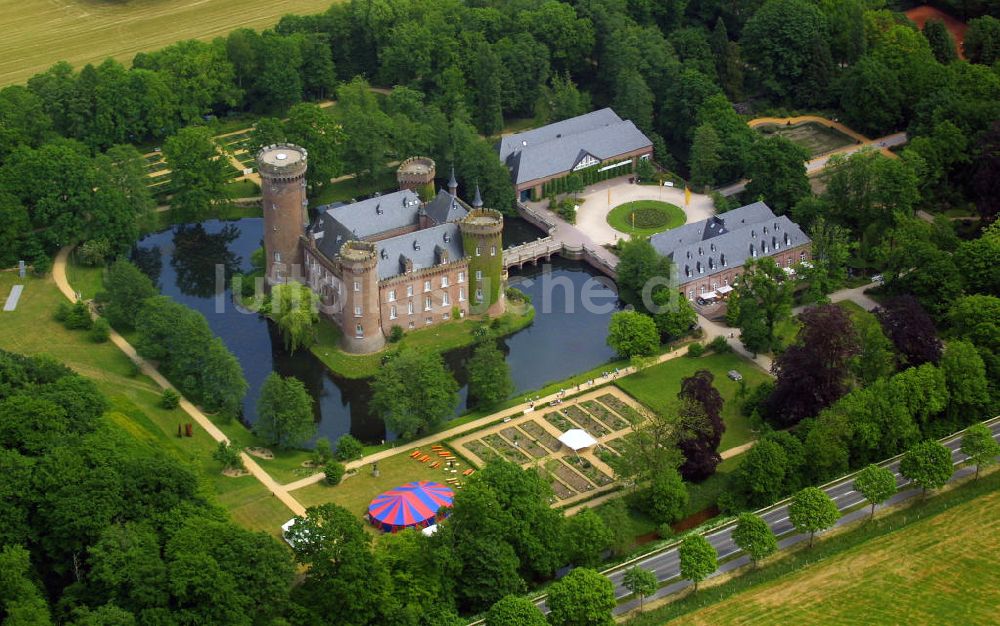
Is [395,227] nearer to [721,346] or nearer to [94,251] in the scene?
[94,251]

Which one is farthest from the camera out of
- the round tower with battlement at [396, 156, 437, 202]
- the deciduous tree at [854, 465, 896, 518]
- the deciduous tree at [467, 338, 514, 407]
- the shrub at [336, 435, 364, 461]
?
the round tower with battlement at [396, 156, 437, 202]

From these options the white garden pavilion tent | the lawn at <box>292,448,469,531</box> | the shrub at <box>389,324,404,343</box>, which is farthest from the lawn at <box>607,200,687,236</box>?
the lawn at <box>292,448,469,531</box>

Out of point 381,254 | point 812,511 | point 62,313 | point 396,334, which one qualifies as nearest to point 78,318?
point 62,313

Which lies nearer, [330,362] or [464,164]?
[330,362]

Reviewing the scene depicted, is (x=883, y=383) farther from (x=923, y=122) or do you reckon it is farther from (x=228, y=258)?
(x=228, y=258)

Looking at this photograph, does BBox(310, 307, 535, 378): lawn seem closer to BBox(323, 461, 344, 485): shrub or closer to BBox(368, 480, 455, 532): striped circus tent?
BBox(323, 461, 344, 485): shrub

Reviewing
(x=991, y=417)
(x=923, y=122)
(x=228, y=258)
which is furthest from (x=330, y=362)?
(x=923, y=122)
